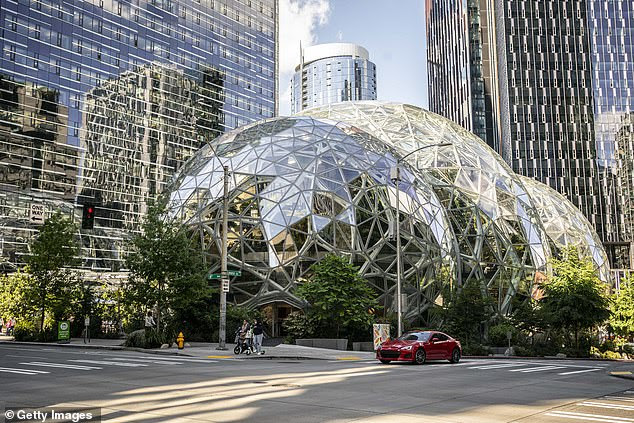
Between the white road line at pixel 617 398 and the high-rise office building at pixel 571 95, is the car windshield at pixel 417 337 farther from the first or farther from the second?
the high-rise office building at pixel 571 95

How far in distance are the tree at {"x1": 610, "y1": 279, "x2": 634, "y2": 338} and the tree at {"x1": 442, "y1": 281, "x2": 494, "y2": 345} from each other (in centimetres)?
1392

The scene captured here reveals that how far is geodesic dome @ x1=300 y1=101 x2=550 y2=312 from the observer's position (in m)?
45.2

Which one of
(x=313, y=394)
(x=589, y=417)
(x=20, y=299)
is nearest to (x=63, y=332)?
(x=20, y=299)

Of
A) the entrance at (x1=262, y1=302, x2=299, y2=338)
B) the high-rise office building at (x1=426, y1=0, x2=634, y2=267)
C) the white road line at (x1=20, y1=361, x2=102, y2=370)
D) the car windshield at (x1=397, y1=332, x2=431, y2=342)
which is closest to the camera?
the white road line at (x1=20, y1=361, x2=102, y2=370)

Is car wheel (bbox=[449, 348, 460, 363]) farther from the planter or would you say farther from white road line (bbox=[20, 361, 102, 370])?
white road line (bbox=[20, 361, 102, 370])

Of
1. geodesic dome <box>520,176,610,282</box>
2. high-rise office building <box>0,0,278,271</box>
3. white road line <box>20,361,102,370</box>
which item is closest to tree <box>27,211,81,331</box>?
white road line <box>20,361,102,370</box>

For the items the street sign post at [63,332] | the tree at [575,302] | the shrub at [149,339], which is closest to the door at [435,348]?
the shrub at [149,339]

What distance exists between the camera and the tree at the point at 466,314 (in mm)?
36562

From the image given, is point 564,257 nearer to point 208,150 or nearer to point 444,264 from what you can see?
point 444,264

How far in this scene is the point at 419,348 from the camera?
23609 mm

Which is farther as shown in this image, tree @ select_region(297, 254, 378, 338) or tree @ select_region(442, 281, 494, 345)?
tree @ select_region(442, 281, 494, 345)

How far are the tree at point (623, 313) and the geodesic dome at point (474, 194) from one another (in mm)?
6010
